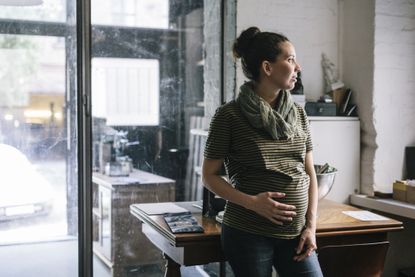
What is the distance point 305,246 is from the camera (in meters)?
1.82

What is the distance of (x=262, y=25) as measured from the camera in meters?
3.04

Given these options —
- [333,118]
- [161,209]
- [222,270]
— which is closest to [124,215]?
[222,270]


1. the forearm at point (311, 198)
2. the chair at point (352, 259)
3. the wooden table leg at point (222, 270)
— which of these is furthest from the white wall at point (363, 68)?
the forearm at point (311, 198)

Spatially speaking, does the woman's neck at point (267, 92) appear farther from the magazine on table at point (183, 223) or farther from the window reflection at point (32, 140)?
the window reflection at point (32, 140)

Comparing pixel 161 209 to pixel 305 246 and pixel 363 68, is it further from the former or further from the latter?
pixel 363 68

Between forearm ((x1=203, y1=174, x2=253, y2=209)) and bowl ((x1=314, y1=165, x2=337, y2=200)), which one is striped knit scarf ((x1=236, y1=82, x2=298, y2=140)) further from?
bowl ((x1=314, y1=165, x2=337, y2=200))

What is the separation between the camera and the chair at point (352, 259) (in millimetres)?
1949

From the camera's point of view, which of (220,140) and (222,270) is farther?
(222,270)

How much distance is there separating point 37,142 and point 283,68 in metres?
1.68

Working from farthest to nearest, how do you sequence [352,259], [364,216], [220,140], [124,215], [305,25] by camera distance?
[124,215] < [305,25] < [364,216] < [352,259] < [220,140]

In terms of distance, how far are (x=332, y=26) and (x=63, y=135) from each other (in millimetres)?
1795

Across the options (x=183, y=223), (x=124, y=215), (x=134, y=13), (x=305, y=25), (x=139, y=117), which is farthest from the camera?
(x=134, y=13)

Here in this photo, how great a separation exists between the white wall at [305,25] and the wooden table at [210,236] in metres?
1.10

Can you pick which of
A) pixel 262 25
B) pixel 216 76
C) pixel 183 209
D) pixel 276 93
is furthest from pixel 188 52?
pixel 276 93
